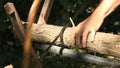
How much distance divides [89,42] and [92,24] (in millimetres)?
87

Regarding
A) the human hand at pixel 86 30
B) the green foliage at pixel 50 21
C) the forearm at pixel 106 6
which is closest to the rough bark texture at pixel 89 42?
the human hand at pixel 86 30

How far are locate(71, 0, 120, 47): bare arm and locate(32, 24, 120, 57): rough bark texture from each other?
0.11ft

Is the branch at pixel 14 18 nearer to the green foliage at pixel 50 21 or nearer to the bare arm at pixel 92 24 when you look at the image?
the bare arm at pixel 92 24

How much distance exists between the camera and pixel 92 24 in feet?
5.47

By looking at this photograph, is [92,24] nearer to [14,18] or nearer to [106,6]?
[106,6]

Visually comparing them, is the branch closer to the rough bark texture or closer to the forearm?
the rough bark texture

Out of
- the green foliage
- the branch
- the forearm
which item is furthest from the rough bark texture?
the green foliage

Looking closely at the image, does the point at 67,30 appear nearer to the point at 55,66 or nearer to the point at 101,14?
the point at 101,14

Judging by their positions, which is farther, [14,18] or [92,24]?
[92,24]

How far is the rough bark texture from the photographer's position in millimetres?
1626

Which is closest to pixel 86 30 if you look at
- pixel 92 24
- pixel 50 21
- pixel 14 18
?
pixel 92 24

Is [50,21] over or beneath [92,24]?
over

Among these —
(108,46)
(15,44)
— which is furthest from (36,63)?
(15,44)

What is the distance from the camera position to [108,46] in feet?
5.40
